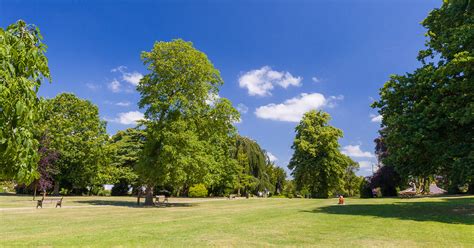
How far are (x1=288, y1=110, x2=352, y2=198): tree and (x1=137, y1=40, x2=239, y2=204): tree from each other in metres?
24.5

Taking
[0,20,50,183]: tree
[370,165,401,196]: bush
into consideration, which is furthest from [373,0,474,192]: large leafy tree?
[370,165,401,196]: bush

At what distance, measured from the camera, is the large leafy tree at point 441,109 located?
53.8 ft

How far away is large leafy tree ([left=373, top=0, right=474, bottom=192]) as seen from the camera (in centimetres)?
1639

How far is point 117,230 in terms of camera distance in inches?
456

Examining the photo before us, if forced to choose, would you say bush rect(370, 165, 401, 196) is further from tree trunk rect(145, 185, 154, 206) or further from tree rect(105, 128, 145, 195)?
tree trunk rect(145, 185, 154, 206)

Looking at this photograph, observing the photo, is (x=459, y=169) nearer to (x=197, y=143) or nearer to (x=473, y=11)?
(x=473, y=11)

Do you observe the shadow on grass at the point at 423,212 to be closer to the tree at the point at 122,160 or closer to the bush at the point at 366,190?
the tree at the point at 122,160

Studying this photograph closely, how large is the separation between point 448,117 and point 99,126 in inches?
1720

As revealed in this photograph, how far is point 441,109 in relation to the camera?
1723 centimetres

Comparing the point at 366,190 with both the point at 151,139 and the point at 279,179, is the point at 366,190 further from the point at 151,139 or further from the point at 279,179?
the point at 151,139

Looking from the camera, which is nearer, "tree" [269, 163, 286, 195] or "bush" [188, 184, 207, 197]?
"bush" [188, 184, 207, 197]

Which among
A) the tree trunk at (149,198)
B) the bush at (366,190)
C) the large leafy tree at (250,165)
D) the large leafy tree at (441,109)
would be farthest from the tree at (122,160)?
the bush at (366,190)

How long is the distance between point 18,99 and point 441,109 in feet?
61.7

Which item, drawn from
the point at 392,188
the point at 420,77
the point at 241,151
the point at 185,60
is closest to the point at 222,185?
the point at 241,151
